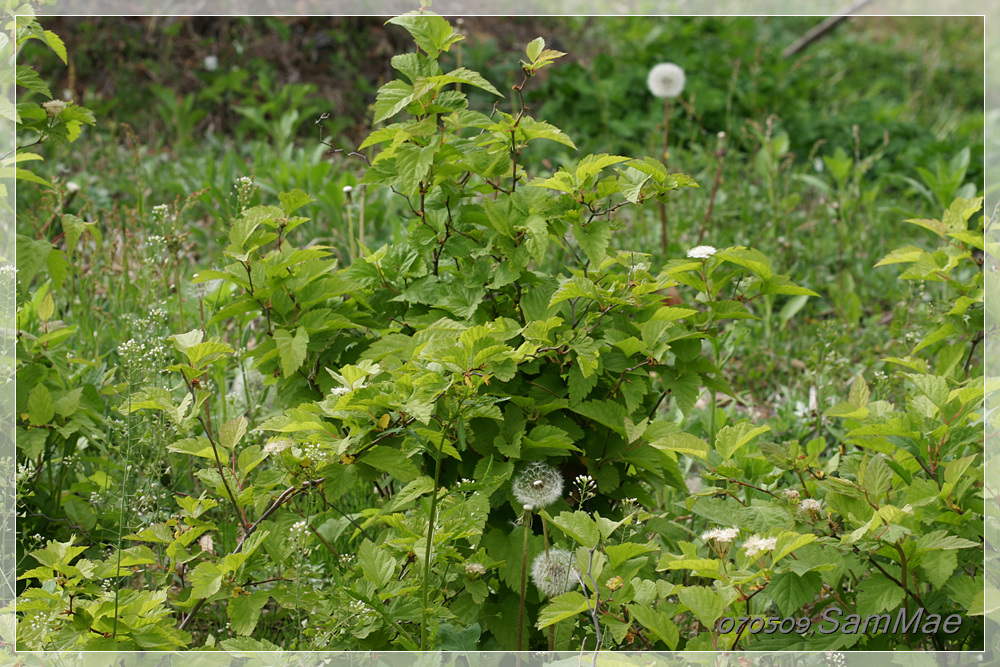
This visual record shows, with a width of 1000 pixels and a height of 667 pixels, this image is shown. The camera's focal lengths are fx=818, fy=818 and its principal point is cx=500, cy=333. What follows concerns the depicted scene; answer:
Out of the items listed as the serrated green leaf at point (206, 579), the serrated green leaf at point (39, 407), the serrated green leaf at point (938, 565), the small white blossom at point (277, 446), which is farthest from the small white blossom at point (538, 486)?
the serrated green leaf at point (39, 407)

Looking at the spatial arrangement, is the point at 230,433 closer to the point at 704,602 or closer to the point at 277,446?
the point at 277,446

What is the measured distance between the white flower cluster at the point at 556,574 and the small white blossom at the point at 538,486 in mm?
88

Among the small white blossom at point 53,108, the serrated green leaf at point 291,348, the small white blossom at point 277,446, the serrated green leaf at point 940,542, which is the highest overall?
the small white blossom at point 53,108

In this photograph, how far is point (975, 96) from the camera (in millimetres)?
6777

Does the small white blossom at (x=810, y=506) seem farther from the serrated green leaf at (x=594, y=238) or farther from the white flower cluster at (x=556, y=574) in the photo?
the serrated green leaf at (x=594, y=238)

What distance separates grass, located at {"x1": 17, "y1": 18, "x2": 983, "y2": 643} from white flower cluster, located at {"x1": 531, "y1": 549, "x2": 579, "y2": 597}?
0.39 m

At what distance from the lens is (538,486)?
4.39ft

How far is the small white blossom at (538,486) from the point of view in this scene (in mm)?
1351

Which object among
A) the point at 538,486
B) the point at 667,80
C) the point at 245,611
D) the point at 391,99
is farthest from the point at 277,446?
the point at 667,80

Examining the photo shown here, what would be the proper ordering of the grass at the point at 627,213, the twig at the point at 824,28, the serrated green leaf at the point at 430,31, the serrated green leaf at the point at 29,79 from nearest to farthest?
the serrated green leaf at the point at 430,31
the serrated green leaf at the point at 29,79
the grass at the point at 627,213
the twig at the point at 824,28

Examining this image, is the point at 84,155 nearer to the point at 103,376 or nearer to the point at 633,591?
the point at 103,376

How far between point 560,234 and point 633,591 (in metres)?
0.60

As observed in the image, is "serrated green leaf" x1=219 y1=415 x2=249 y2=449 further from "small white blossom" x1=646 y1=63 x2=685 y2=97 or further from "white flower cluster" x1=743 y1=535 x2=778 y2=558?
"small white blossom" x1=646 y1=63 x2=685 y2=97

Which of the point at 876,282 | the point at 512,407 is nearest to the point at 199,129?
the point at 876,282
